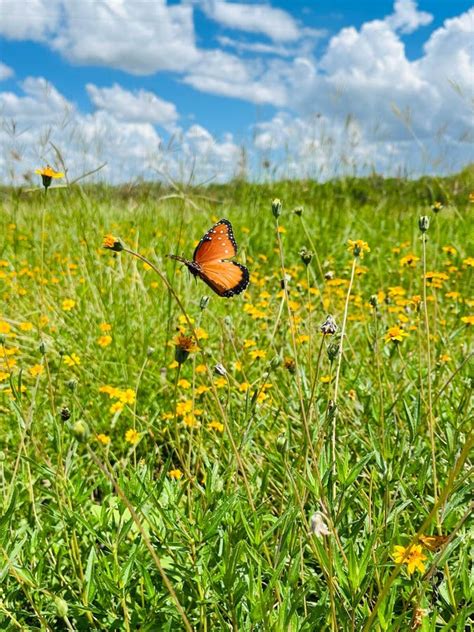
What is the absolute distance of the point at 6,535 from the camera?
4.10 feet

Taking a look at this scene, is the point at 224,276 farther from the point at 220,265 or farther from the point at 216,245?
the point at 216,245

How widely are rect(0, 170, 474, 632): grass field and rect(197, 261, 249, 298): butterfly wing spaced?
68 millimetres

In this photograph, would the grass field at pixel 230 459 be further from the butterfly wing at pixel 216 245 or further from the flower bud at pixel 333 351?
the butterfly wing at pixel 216 245

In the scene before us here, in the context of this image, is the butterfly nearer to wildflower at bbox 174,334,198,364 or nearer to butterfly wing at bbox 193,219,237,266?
butterfly wing at bbox 193,219,237,266

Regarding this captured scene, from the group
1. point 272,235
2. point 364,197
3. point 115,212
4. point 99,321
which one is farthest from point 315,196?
point 99,321

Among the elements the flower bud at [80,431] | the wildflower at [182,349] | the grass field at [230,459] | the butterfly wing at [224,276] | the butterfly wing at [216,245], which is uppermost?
the butterfly wing at [216,245]

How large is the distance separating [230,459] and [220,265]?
540 millimetres

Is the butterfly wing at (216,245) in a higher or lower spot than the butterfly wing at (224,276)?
higher

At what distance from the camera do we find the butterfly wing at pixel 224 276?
4.76 feet

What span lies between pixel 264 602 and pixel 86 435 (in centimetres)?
50

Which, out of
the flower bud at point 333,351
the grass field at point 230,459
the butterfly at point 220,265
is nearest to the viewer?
the grass field at point 230,459

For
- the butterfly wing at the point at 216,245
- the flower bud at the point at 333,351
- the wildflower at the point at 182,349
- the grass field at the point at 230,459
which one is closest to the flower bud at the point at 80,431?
the grass field at the point at 230,459

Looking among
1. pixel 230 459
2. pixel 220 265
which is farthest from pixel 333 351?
pixel 230 459

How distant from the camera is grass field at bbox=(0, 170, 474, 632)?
1.14 meters
